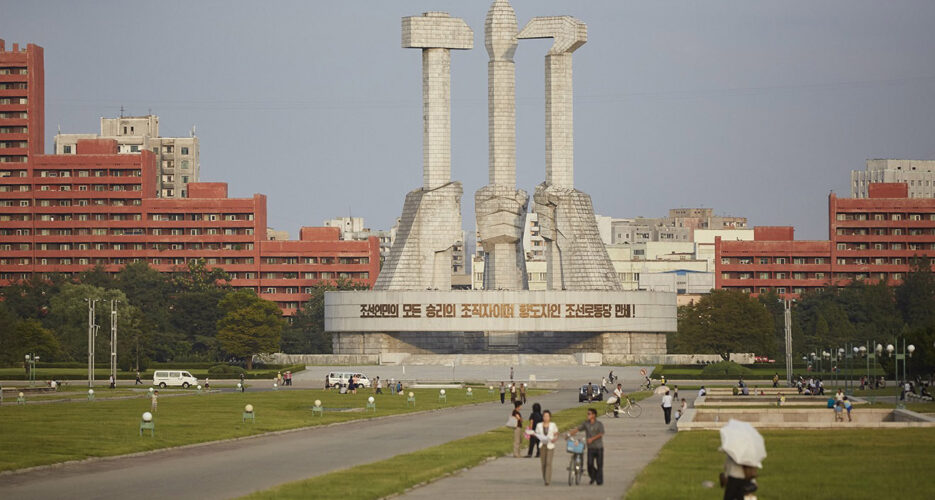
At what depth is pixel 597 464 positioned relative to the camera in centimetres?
3453

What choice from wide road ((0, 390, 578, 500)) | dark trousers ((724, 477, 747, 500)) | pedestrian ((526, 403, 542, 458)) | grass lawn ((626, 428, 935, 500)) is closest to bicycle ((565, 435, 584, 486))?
grass lawn ((626, 428, 935, 500))

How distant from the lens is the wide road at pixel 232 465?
3469cm

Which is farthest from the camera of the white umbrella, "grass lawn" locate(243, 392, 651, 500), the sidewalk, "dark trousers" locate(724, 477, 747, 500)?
"grass lawn" locate(243, 392, 651, 500)

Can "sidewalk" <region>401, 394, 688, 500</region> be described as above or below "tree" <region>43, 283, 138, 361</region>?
below

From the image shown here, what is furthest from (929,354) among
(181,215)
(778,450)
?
(181,215)

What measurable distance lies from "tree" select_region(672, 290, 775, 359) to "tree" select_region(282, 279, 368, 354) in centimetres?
3762

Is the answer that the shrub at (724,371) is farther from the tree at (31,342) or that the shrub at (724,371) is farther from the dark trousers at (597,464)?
the dark trousers at (597,464)

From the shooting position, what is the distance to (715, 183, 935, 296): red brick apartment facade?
185 metres

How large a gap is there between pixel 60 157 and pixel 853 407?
137726mm

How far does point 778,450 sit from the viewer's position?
1655 inches

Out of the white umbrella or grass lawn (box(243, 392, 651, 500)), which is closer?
the white umbrella

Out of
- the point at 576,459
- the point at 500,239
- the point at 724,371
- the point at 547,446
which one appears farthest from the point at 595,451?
the point at 500,239

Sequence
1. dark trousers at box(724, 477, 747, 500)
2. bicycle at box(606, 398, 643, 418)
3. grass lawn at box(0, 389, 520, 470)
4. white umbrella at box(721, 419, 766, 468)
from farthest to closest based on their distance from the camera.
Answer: bicycle at box(606, 398, 643, 418), grass lawn at box(0, 389, 520, 470), dark trousers at box(724, 477, 747, 500), white umbrella at box(721, 419, 766, 468)

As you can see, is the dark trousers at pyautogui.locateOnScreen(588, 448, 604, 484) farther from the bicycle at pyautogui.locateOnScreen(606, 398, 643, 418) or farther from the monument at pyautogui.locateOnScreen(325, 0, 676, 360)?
the monument at pyautogui.locateOnScreen(325, 0, 676, 360)
